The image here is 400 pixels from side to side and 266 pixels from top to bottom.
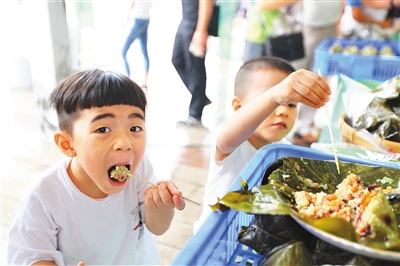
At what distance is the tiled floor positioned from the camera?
1.89 metres

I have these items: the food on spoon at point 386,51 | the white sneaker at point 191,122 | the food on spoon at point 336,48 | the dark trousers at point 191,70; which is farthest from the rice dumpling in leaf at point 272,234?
the white sneaker at point 191,122

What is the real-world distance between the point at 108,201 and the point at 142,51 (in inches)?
69.4

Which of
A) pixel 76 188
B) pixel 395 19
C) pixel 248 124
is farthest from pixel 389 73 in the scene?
pixel 76 188

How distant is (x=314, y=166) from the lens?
0.77 meters

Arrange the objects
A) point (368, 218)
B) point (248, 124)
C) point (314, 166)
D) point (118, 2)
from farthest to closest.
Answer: point (118, 2), point (248, 124), point (314, 166), point (368, 218)

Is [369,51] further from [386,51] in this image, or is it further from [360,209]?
[360,209]

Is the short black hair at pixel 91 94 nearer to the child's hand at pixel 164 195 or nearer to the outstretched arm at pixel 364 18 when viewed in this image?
the child's hand at pixel 164 195

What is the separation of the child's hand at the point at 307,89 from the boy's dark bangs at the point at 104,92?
0.37 meters

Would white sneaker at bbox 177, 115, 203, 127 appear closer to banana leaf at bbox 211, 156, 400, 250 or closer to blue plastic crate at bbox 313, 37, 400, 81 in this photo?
blue plastic crate at bbox 313, 37, 400, 81

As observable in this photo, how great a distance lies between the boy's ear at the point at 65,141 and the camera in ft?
2.97

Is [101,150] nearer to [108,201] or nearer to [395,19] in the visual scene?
[108,201]

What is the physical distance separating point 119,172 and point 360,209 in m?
0.51

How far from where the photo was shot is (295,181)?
737 mm

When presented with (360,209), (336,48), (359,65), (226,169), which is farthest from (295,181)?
(336,48)
